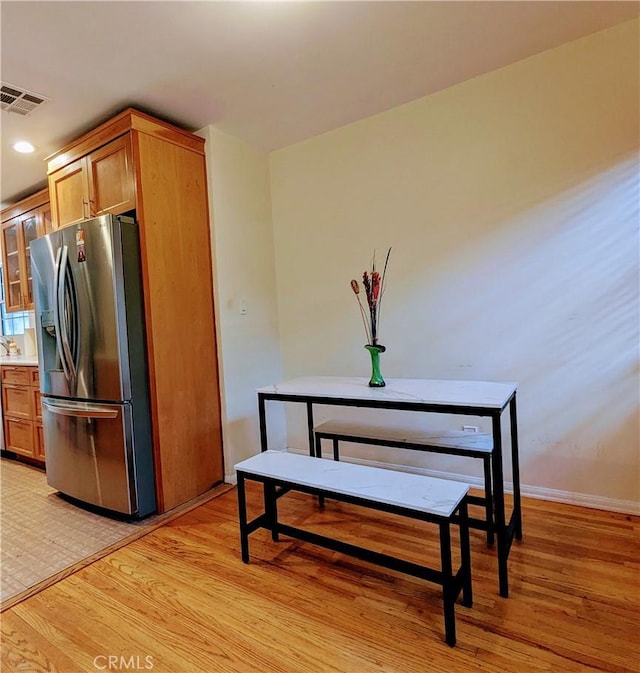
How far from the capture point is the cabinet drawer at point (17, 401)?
10.6 feet

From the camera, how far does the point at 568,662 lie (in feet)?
4.05

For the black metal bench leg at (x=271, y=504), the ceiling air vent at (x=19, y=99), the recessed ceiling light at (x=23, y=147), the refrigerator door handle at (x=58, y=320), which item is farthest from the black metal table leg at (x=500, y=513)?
the recessed ceiling light at (x=23, y=147)

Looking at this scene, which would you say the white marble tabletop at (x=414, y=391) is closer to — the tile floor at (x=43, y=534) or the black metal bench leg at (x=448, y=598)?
the black metal bench leg at (x=448, y=598)

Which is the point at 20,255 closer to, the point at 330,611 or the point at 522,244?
the point at 330,611

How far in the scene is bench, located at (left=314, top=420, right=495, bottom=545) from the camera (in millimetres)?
1805

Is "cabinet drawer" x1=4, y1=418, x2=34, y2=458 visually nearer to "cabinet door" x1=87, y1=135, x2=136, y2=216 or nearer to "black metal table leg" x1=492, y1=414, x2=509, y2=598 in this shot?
"cabinet door" x1=87, y1=135, x2=136, y2=216

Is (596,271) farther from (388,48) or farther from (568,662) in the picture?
(568,662)

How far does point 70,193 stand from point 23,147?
528 mm

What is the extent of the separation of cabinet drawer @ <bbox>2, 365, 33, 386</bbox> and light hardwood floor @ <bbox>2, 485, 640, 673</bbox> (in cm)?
202

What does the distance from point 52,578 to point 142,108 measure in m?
2.67

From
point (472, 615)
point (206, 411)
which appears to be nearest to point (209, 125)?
point (206, 411)

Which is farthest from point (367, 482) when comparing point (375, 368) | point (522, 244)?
point (522, 244)

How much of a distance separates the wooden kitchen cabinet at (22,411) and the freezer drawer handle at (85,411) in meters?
0.82

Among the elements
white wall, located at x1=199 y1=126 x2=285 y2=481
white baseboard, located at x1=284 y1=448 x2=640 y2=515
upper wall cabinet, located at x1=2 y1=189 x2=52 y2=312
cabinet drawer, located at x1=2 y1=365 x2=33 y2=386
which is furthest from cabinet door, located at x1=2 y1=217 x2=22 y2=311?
white baseboard, located at x1=284 y1=448 x2=640 y2=515
